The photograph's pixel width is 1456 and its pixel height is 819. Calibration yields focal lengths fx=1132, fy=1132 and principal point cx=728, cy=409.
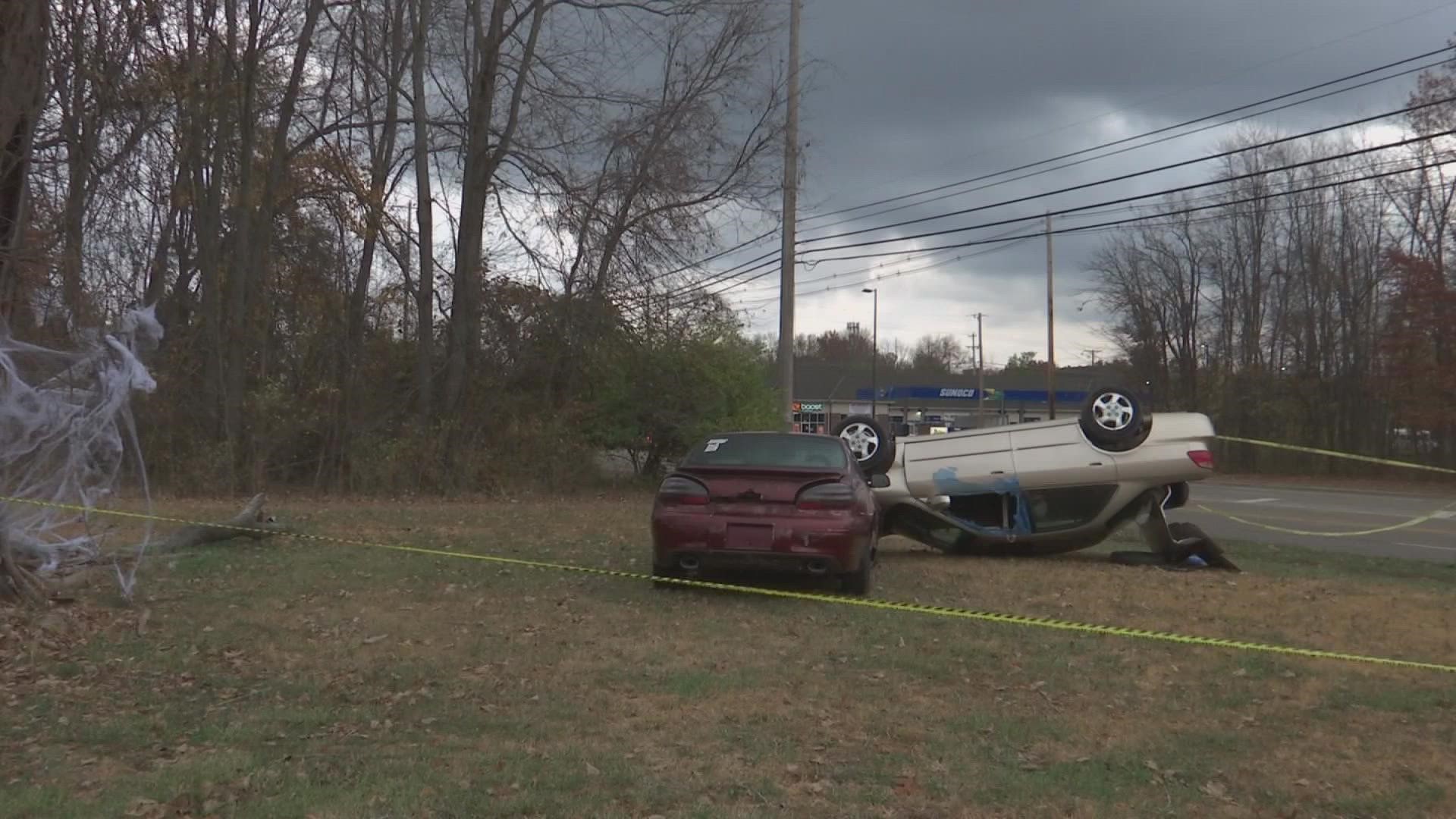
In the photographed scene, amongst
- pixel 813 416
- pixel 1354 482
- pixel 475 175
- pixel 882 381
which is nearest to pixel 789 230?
pixel 475 175

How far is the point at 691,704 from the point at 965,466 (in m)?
6.56

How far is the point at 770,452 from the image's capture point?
9.49m

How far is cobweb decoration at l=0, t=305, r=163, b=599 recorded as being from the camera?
7574mm

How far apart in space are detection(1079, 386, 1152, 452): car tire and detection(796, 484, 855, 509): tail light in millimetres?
3841

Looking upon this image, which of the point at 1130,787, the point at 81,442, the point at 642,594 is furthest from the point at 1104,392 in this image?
the point at 81,442

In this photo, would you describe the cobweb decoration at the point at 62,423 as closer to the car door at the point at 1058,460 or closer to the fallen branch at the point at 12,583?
the fallen branch at the point at 12,583

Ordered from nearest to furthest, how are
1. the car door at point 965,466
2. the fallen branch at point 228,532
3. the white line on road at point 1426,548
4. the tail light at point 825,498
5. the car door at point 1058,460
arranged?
the tail light at point 825,498 → the fallen branch at point 228,532 → the car door at point 1058,460 → the car door at point 965,466 → the white line on road at point 1426,548

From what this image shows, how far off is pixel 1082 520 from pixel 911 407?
67101 mm

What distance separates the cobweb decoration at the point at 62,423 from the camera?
24.8ft

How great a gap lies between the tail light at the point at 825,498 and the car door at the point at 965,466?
10.7ft

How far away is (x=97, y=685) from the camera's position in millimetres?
6043

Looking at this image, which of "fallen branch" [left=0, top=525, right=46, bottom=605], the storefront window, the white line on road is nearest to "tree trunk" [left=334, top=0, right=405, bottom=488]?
"fallen branch" [left=0, top=525, right=46, bottom=605]

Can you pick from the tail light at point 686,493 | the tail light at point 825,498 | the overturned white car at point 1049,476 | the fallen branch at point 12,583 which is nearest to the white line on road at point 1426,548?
the overturned white car at point 1049,476

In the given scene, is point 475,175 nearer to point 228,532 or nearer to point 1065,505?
point 228,532
